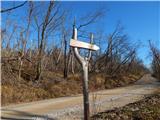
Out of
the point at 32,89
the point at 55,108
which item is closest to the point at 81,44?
the point at 55,108

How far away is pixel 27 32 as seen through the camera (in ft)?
89.9

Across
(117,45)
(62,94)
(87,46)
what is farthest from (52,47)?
(87,46)

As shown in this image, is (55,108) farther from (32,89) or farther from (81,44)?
(81,44)

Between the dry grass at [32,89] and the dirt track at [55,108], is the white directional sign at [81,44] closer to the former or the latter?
the dirt track at [55,108]

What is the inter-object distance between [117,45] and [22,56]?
35269 mm

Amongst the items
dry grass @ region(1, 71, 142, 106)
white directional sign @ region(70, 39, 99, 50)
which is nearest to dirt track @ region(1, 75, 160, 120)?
dry grass @ region(1, 71, 142, 106)

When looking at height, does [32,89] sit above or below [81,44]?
below

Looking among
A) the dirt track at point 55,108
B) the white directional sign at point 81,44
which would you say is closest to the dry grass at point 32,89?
the dirt track at point 55,108

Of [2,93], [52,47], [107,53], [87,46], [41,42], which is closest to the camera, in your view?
[87,46]

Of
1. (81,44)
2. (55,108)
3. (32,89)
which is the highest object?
(81,44)

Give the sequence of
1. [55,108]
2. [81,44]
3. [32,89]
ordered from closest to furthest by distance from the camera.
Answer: [81,44] → [55,108] → [32,89]

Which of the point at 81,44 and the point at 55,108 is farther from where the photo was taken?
the point at 55,108

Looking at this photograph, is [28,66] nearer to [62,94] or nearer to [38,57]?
[38,57]

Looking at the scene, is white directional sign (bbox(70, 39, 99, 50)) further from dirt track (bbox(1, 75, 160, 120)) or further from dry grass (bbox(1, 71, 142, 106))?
dry grass (bbox(1, 71, 142, 106))
